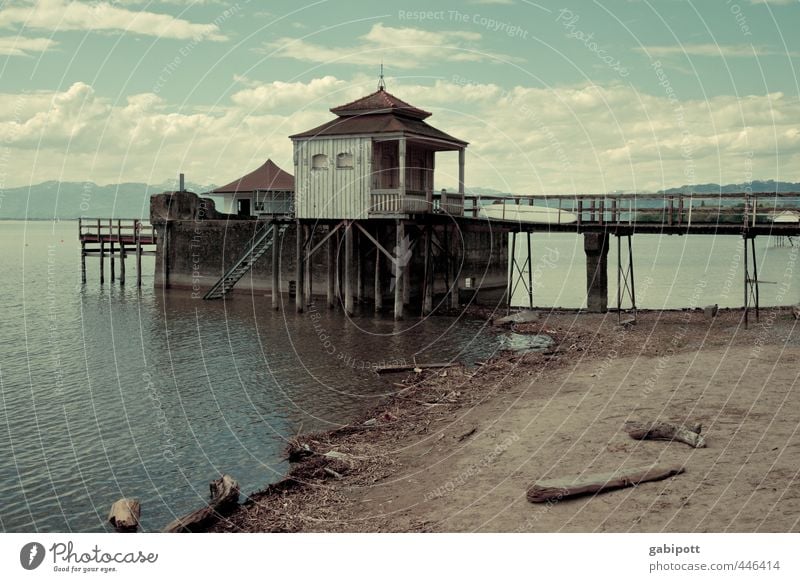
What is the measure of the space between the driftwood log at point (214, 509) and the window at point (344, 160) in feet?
79.5

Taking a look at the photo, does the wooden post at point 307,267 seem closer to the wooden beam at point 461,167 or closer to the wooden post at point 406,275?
the wooden post at point 406,275

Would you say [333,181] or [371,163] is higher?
[371,163]

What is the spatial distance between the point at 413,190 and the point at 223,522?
85.8 ft

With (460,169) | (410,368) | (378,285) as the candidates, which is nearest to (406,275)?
(378,285)

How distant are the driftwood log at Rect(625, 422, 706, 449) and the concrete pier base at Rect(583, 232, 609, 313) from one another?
2060 centimetres

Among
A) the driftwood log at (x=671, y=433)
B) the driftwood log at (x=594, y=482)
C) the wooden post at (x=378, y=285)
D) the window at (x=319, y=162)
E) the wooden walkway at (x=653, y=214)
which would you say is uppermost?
the window at (x=319, y=162)

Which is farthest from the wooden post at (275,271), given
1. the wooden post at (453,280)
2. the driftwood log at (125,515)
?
the driftwood log at (125,515)

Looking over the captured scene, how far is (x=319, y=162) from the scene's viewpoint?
38906 millimetres

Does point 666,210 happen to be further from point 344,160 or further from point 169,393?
point 169,393

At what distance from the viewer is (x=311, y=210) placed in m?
39.6

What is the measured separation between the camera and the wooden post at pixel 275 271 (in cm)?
4378

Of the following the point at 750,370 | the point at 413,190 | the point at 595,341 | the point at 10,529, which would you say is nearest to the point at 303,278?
the point at 413,190

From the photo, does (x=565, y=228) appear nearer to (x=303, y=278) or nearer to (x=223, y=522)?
(x=303, y=278)

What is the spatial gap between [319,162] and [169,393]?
56.5 feet
